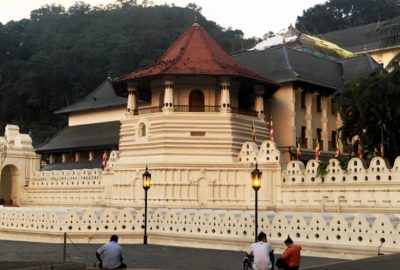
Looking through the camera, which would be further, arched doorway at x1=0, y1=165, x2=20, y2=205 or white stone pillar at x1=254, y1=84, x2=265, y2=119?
arched doorway at x1=0, y1=165, x2=20, y2=205

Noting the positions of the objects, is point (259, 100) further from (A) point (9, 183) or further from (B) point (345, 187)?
(A) point (9, 183)

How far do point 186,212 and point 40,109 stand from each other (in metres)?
65.4

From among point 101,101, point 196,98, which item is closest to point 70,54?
point 101,101

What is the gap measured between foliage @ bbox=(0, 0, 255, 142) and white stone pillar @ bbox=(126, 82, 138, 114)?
45.8 metres

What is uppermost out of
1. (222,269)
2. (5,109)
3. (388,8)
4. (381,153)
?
(388,8)

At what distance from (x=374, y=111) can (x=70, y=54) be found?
64162 millimetres

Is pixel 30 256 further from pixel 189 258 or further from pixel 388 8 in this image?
pixel 388 8

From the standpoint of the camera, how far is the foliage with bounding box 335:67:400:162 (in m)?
29.5

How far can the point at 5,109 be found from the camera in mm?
85625

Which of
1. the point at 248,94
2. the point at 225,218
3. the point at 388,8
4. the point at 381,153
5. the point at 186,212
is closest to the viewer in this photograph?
the point at 225,218

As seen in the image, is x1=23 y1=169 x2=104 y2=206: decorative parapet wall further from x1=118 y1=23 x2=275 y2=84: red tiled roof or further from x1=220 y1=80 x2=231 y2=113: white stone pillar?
x1=220 y1=80 x2=231 y2=113: white stone pillar

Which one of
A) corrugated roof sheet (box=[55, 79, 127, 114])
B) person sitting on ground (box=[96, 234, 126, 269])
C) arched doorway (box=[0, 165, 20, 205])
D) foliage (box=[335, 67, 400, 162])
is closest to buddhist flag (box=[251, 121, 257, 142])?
foliage (box=[335, 67, 400, 162])

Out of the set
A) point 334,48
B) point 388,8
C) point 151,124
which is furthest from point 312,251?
point 388,8

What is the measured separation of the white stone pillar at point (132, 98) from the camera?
35094mm
